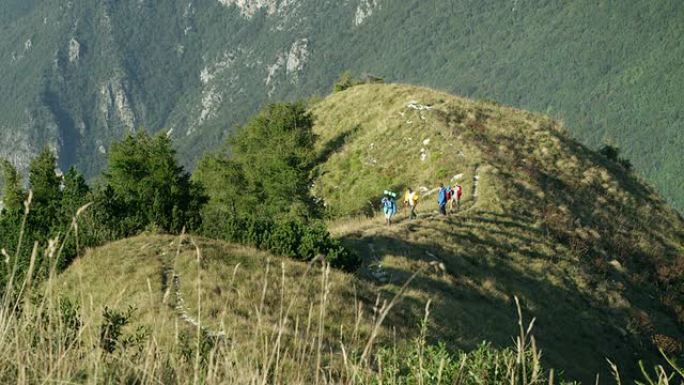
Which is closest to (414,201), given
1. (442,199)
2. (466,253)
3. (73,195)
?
(442,199)

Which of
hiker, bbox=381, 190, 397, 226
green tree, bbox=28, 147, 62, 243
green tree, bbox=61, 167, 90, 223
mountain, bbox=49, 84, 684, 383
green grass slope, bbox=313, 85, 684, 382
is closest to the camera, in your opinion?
mountain, bbox=49, 84, 684, 383

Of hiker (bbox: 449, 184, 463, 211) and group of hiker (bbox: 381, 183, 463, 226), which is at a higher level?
hiker (bbox: 449, 184, 463, 211)

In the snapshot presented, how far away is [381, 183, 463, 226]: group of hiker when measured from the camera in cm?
3222

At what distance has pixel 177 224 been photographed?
82.9 feet

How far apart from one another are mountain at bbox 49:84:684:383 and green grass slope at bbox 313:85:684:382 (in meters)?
0.12

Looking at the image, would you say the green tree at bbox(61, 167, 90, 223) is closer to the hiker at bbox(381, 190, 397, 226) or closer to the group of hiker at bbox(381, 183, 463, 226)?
the group of hiker at bbox(381, 183, 463, 226)

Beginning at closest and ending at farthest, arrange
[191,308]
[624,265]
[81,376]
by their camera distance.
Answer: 1. [81,376]
2. [191,308]
3. [624,265]

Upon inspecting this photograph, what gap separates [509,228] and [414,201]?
6018 mm

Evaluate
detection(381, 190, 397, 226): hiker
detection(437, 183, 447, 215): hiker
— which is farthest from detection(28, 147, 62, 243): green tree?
detection(437, 183, 447, 215): hiker

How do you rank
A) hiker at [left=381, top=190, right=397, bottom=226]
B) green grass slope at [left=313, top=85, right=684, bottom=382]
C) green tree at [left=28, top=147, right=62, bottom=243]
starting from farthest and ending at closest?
1. hiker at [left=381, top=190, right=397, bottom=226]
2. green grass slope at [left=313, top=85, right=684, bottom=382]
3. green tree at [left=28, top=147, right=62, bottom=243]

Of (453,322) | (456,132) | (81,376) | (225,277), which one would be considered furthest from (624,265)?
(81,376)

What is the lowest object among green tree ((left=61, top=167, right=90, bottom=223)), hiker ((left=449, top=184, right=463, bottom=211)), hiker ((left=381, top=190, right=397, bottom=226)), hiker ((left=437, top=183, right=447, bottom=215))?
green tree ((left=61, top=167, right=90, bottom=223))

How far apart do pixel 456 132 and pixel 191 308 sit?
117 ft

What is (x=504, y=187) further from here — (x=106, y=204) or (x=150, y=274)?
(x=150, y=274)
